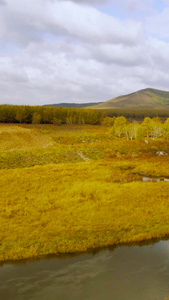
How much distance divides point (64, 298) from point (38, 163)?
3676 cm

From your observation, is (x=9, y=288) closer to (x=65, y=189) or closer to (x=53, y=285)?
(x=53, y=285)

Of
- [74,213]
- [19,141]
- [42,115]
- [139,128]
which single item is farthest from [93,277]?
[42,115]

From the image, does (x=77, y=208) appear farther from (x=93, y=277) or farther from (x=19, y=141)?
(x=19, y=141)

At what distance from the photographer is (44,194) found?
2662cm

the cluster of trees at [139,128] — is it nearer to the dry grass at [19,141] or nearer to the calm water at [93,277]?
the dry grass at [19,141]

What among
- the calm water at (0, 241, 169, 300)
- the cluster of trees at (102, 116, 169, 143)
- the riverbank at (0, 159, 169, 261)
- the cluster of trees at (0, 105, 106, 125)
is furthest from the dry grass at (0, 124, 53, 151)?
the cluster of trees at (0, 105, 106, 125)

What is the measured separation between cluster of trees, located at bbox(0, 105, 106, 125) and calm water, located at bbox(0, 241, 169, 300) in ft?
393

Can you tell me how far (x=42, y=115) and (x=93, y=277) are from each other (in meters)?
133

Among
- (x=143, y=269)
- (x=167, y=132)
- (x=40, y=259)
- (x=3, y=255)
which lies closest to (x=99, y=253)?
(x=143, y=269)

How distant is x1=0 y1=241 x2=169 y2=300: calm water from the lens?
39.4 feet

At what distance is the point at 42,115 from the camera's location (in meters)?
140

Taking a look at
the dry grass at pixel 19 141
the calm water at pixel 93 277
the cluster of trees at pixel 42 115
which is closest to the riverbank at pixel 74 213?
the calm water at pixel 93 277

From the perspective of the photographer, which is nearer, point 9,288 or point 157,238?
point 9,288

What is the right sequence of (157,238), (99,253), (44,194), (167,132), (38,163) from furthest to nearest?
(167,132) < (38,163) < (44,194) < (157,238) < (99,253)
